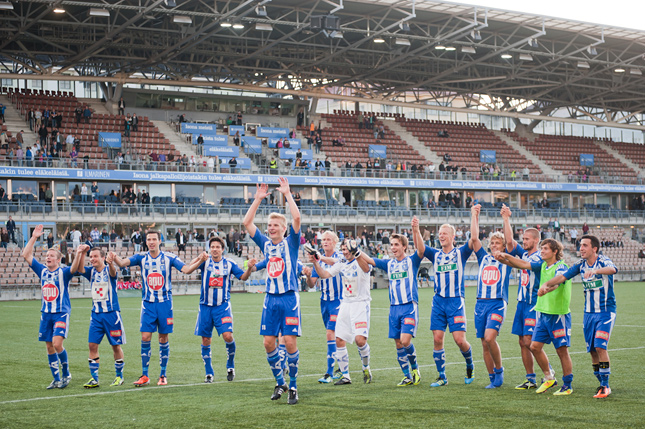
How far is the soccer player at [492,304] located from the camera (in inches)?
374

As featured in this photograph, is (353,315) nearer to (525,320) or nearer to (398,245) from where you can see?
(398,245)

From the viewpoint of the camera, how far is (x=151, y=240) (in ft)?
33.8

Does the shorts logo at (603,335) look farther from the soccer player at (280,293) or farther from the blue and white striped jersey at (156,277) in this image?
the blue and white striped jersey at (156,277)

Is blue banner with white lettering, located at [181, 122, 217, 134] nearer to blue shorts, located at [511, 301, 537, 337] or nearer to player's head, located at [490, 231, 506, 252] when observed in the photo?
player's head, located at [490, 231, 506, 252]

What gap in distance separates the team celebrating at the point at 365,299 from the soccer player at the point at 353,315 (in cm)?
2

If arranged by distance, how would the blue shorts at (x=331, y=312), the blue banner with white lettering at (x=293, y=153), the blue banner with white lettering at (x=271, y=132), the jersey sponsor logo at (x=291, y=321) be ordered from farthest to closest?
1. the blue banner with white lettering at (x=271, y=132)
2. the blue banner with white lettering at (x=293, y=153)
3. the blue shorts at (x=331, y=312)
4. the jersey sponsor logo at (x=291, y=321)

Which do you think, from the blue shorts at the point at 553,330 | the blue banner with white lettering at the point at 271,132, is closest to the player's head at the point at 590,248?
the blue shorts at the point at 553,330

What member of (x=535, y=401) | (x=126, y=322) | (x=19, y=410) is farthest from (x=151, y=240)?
(x=126, y=322)

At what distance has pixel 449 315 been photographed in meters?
9.73

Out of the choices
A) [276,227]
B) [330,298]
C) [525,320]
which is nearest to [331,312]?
[330,298]

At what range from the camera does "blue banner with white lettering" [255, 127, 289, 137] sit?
49094 mm

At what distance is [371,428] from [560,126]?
214 ft

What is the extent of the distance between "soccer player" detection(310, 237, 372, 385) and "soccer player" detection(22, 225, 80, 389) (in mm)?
3709

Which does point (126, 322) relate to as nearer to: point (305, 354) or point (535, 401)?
point (305, 354)
